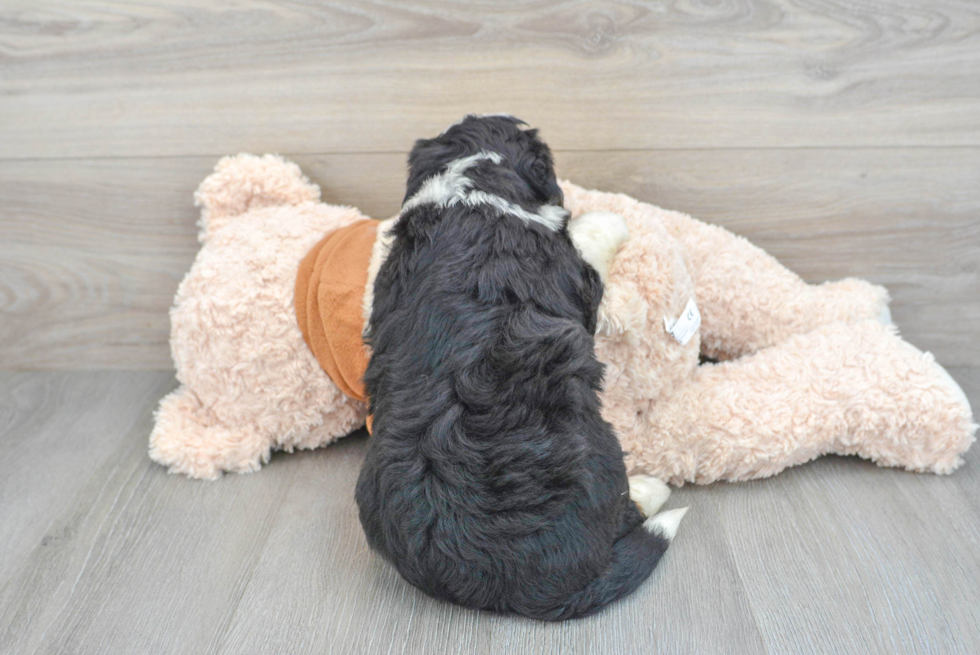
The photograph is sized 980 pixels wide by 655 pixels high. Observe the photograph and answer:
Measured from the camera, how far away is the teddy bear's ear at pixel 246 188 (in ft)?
4.58

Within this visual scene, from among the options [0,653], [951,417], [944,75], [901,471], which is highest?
[944,75]

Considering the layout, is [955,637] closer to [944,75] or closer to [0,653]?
[944,75]

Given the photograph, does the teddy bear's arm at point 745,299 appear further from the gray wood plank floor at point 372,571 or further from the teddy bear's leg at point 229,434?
the teddy bear's leg at point 229,434

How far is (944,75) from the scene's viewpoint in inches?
52.4

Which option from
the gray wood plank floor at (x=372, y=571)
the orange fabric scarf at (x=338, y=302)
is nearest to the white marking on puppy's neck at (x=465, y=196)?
the orange fabric scarf at (x=338, y=302)

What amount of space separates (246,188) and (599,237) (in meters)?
0.74

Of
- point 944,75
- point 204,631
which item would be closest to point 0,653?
point 204,631

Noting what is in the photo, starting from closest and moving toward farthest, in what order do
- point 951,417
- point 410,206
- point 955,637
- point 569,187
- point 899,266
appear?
point 955,637, point 410,206, point 951,417, point 569,187, point 899,266

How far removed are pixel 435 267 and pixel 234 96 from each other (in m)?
0.74

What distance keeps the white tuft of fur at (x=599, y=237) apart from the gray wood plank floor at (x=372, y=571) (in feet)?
1.43

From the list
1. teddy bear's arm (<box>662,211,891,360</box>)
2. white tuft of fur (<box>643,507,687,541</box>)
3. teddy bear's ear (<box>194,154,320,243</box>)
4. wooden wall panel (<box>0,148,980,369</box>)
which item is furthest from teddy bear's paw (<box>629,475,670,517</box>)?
teddy bear's ear (<box>194,154,320,243</box>)

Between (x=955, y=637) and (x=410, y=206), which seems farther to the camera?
(x=410, y=206)

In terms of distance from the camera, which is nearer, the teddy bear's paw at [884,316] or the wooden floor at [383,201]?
the wooden floor at [383,201]

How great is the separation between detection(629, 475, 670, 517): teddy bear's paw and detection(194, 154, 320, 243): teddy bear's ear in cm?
85
